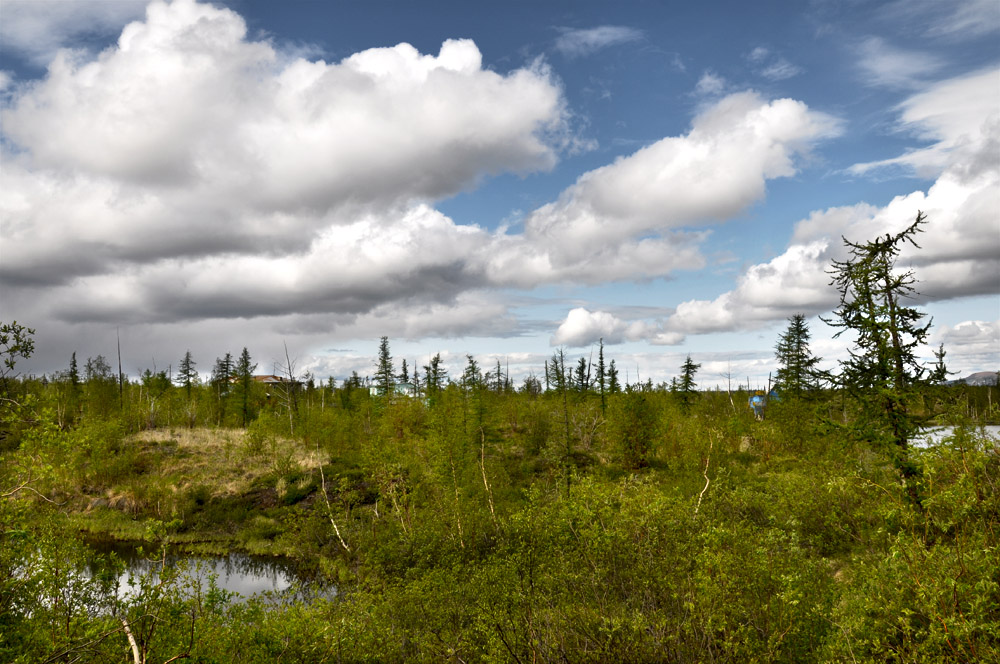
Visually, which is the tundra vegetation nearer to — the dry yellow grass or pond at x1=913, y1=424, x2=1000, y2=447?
pond at x1=913, y1=424, x2=1000, y2=447

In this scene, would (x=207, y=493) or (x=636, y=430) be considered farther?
(x=207, y=493)

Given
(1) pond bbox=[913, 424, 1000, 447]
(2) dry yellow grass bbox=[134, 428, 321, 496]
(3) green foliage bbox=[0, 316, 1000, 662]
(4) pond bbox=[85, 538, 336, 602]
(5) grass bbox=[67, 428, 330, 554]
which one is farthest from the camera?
(2) dry yellow grass bbox=[134, 428, 321, 496]

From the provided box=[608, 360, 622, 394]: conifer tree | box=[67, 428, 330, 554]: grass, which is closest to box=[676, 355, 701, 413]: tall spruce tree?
box=[608, 360, 622, 394]: conifer tree

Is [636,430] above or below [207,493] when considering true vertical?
above

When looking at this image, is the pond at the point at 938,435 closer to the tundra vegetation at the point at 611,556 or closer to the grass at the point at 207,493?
the tundra vegetation at the point at 611,556

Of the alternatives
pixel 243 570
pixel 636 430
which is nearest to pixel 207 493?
pixel 243 570

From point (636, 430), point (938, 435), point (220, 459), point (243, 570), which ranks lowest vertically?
point (243, 570)

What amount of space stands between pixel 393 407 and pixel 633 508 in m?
39.0

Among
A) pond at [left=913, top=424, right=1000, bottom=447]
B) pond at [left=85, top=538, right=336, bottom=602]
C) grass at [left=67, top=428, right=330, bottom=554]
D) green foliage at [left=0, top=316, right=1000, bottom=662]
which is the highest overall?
pond at [left=913, top=424, right=1000, bottom=447]

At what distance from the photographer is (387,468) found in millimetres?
23453

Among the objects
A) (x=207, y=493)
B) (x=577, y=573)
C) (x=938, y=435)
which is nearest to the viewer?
(x=577, y=573)

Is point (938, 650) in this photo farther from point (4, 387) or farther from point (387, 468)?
point (387, 468)

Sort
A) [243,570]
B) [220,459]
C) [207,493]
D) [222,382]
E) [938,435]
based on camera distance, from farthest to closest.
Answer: [222,382], [220,459], [207,493], [243,570], [938,435]

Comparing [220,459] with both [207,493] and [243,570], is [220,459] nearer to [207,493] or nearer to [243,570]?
[207,493]
